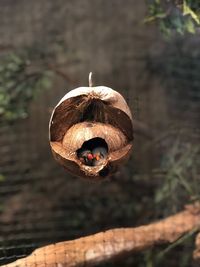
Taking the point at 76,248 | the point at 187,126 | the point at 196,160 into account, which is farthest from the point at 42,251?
the point at 187,126

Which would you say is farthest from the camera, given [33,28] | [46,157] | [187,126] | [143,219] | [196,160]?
[46,157]

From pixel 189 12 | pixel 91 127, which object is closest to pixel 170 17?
pixel 189 12

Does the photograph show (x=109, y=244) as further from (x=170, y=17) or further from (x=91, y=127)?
(x=170, y=17)

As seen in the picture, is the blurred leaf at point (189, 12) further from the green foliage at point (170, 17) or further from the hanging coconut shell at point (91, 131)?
the hanging coconut shell at point (91, 131)

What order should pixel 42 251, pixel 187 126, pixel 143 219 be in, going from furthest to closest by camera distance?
1. pixel 143 219
2. pixel 187 126
3. pixel 42 251

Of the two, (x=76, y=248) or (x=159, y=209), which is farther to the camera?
(x=159, y=209)

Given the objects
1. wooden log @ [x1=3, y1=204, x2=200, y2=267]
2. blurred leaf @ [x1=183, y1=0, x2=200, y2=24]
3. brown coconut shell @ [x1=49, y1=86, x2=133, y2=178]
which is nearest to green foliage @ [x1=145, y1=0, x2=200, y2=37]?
blurred leaf @ [x1=183, y1=0, x2=200, y2=24]

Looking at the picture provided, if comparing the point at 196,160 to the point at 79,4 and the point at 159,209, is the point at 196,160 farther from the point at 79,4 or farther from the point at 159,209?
the point at 79,4
